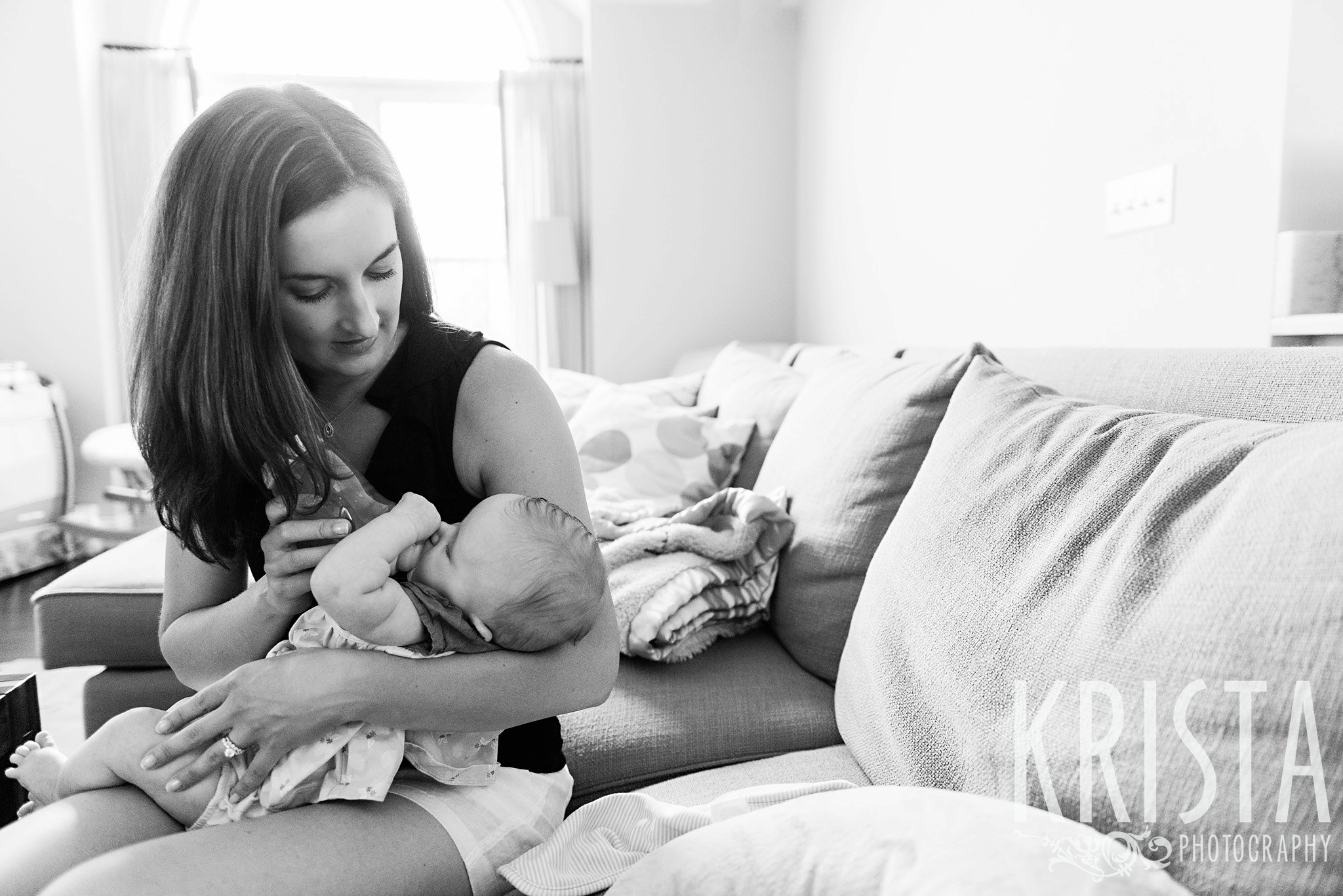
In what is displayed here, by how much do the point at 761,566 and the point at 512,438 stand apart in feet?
2.08

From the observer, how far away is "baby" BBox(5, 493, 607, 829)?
0.83 m

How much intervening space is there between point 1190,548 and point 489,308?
449cm

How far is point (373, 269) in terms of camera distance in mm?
877

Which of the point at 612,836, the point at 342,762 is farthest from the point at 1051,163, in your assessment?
the point at 342,762

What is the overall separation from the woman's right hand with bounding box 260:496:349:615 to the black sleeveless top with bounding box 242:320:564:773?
0.11m

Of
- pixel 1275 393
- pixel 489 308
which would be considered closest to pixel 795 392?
pixel 1275 393

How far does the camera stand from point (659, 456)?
205cm

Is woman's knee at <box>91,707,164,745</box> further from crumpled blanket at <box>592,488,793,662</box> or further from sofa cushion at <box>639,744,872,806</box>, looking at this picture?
crumpled blanket at <box>592,488,793,662</box>

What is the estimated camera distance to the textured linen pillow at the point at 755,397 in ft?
6.50

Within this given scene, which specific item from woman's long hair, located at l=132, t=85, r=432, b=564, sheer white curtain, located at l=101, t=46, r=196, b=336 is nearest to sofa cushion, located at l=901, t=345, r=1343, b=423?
woman's long hair, located at l=132, t=85, r=432, b=564

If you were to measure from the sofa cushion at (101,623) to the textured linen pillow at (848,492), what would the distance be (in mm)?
1149

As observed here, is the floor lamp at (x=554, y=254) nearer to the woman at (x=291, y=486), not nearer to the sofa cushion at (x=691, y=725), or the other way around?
the sofa cushion at (x=691, y=725)

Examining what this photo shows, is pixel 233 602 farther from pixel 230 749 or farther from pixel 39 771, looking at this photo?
pixel 39 771

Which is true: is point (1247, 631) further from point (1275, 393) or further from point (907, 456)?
point (907, 456)
